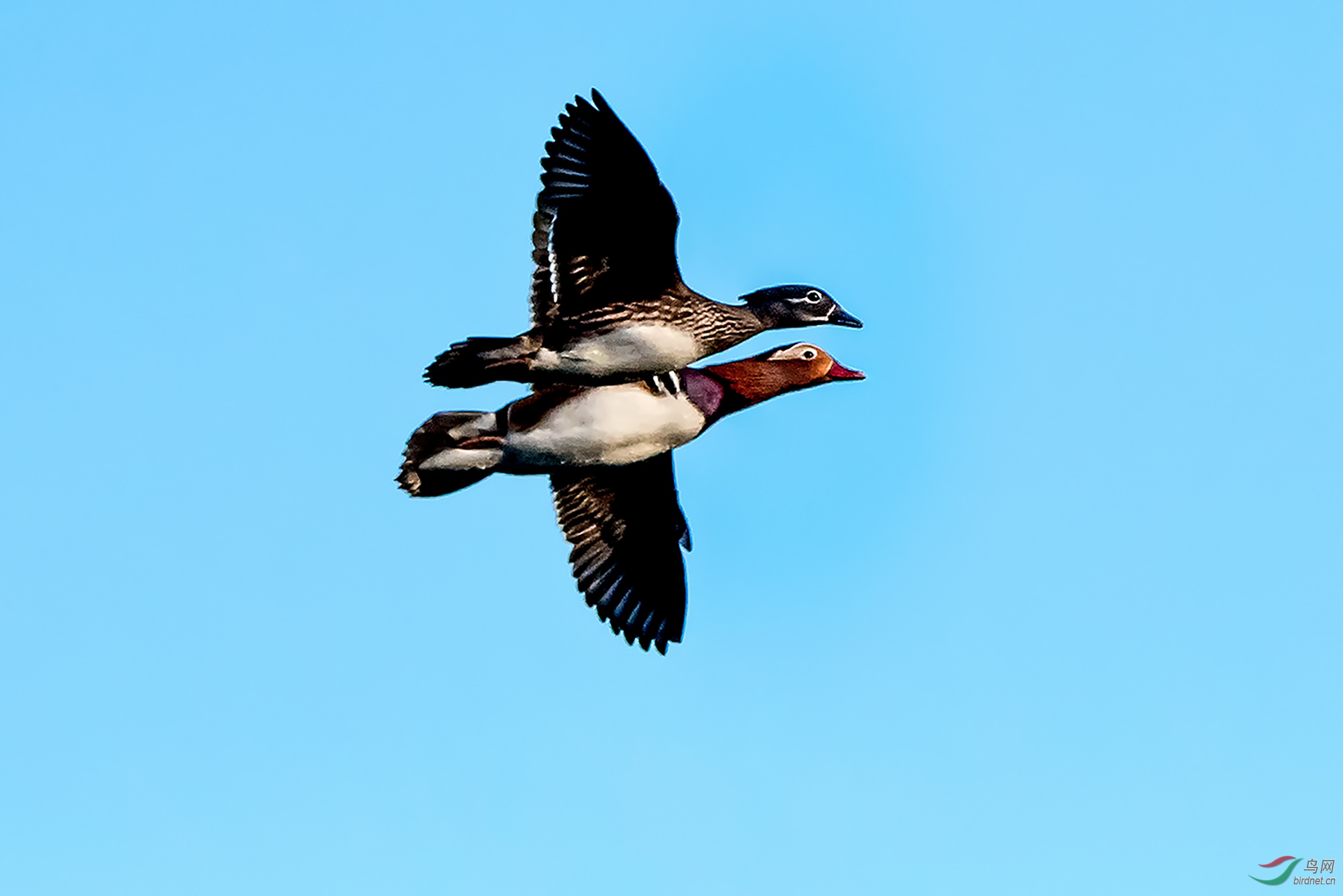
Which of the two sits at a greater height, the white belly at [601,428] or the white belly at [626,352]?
the white belly at [626,352]

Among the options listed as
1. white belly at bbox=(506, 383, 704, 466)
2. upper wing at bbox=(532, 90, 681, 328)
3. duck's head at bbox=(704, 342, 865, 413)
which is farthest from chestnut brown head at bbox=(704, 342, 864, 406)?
upper wing at bbox=(532, 90, 681, 328)

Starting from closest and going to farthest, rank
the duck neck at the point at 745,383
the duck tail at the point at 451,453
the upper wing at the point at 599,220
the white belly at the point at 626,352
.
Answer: the upper wing at the point at 599,220 → the white belly at the point at 626,352 → the duck tail at the point at 451,453 → the duck neck at the point at 745,383

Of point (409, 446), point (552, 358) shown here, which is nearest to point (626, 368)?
point (552, 358)

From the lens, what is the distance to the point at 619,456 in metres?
12.1

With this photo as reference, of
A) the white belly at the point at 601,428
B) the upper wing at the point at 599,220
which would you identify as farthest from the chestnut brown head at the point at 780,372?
the upper wing at the point at 599,220

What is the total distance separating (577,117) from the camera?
37.5 ft

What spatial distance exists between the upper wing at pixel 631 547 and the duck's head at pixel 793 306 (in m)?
1.32

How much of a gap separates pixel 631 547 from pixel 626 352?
5.75 ft

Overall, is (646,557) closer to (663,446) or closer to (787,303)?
(663,446)

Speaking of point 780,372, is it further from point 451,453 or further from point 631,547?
point 451,453

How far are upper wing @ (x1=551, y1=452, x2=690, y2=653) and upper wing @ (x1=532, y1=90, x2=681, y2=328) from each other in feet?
5.31

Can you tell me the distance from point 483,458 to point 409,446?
421 mm

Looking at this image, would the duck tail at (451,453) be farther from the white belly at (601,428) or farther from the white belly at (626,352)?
the white belly at (626,352)

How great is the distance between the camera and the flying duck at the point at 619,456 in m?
12.0
